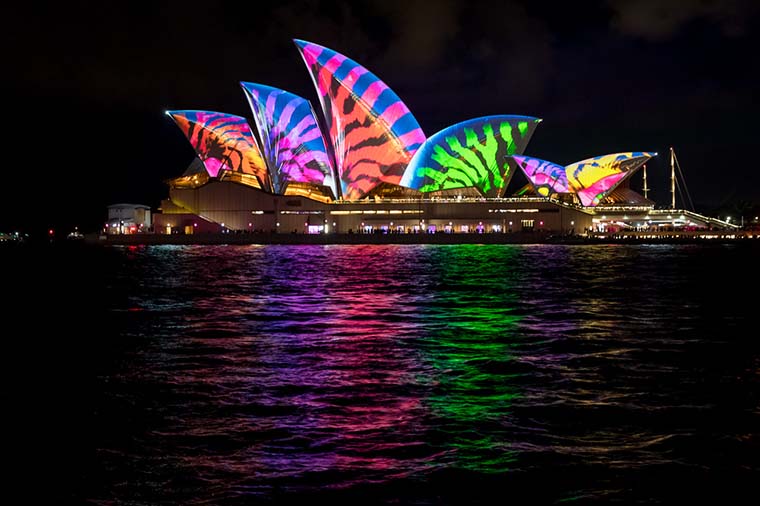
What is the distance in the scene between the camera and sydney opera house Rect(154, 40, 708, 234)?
2751 inches

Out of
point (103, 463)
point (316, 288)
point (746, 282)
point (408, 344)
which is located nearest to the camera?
point (103, 463)

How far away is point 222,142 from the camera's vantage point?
249 ft

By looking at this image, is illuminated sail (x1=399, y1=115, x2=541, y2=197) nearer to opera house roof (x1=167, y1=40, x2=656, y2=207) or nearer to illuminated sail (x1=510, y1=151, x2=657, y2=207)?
opera house roof (x1=167, y1=40, x2=656, y2=207)

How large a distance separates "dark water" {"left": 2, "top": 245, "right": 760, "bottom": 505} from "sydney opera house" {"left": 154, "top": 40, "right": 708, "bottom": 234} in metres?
54.3

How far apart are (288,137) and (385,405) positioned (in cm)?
6478

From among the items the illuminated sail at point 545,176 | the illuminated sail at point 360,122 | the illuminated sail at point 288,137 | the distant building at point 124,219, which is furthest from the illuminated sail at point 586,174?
the distant building at point 124,219

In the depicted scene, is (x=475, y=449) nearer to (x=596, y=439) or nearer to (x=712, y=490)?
(x=596, y=439)

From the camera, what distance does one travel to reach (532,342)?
38.7 ft

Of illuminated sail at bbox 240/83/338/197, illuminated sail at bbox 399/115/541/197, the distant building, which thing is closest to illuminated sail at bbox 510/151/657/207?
illuminated sail at bbox 399/115/541/197

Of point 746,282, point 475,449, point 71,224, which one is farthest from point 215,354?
point 71,224

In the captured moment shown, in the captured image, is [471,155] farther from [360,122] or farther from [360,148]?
[360,122]

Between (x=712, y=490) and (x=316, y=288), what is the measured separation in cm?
1771

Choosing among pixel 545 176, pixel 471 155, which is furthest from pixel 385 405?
pixel 545 176

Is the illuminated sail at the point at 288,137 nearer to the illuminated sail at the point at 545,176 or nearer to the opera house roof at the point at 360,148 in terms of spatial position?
the opera house roof at the point at 360,148
